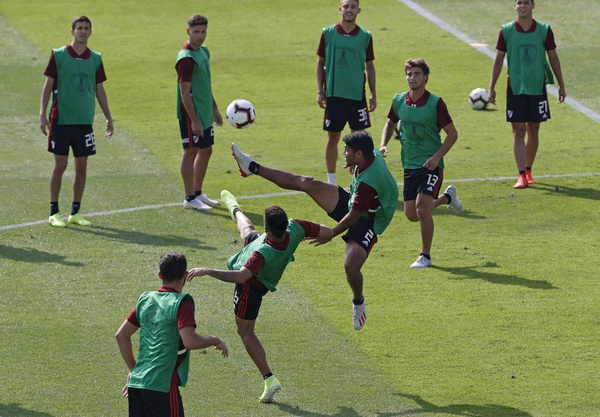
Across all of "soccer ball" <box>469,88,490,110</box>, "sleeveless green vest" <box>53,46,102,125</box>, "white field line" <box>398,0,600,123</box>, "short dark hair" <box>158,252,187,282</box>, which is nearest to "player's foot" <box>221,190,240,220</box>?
"short dark hair" <box>158,252,187,282</box>

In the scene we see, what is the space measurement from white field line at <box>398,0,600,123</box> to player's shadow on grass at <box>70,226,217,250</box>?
9215 mm

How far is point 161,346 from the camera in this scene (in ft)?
25.9

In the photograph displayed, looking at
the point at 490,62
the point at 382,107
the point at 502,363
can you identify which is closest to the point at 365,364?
the point at 502,363

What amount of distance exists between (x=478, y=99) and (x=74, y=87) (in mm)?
8918

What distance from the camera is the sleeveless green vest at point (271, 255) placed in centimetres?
938

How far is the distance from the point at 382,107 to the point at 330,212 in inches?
394

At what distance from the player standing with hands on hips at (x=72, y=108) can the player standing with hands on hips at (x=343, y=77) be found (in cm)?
318

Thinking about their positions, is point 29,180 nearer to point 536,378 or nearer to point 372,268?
point 372,268

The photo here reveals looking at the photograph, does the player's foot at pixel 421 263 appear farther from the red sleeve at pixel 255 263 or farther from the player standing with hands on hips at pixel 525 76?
the red sleeve at pixel 255 263

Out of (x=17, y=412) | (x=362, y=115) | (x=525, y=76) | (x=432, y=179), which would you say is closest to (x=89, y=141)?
(x=362, y=115)

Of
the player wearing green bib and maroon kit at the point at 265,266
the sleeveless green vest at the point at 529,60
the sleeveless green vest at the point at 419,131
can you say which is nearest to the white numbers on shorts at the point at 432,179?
the sleeveless green vest at the point at 419,131

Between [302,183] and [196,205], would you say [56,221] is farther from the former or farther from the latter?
[302,183]

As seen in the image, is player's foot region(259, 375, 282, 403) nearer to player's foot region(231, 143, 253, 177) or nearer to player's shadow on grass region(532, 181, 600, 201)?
player's foot region(231, 143, 253, 177)

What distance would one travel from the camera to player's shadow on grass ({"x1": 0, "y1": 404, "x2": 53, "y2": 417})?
9.30 meters
